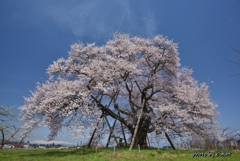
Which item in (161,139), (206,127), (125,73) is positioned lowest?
(161,139)

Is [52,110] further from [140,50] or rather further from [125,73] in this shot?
[140,50]

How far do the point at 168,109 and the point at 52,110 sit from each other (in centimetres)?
1319

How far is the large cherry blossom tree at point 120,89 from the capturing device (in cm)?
2145

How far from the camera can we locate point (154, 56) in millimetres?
25281

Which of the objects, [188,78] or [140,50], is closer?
[140,50]

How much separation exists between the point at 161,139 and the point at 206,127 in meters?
5.93

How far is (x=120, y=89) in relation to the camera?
2417cm

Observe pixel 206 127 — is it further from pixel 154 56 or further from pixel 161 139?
pixel 154 56

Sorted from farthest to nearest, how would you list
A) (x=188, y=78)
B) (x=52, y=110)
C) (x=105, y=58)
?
(x=188, y=78) < (x=105, y=58) < (x=52, y=110)

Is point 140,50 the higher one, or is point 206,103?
point 140,50

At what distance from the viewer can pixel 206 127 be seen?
80.0ft

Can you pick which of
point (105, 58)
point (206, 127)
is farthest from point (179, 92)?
point (105, 58)

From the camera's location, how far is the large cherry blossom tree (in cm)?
2145

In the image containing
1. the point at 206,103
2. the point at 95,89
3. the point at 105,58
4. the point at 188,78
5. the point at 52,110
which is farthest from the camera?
the point at 188,78
